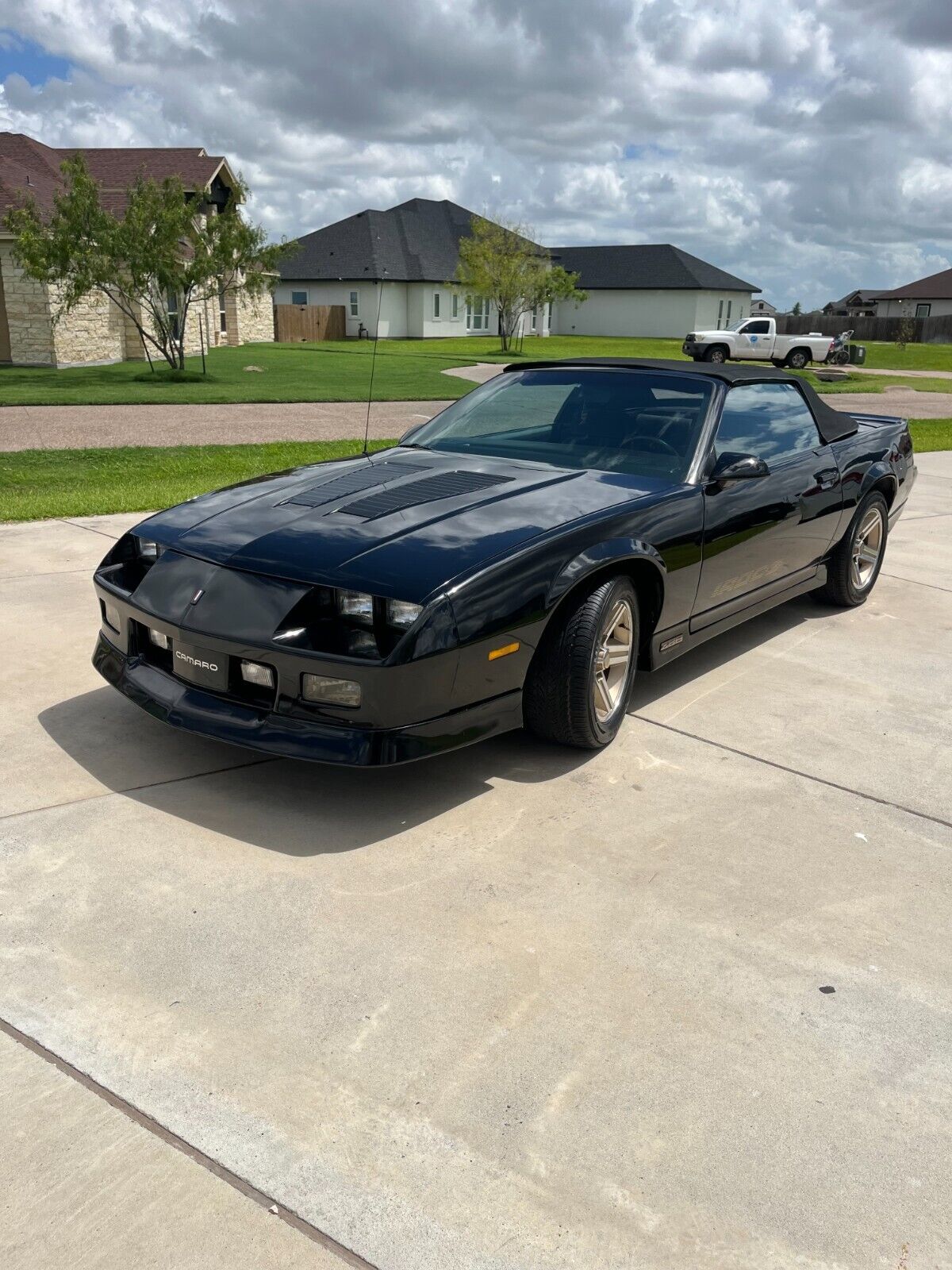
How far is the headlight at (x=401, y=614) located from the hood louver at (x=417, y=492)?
584 mm

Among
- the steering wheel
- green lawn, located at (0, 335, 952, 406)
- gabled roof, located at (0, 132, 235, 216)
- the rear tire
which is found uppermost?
gabled roof, located at (0, 132, 235, 216)

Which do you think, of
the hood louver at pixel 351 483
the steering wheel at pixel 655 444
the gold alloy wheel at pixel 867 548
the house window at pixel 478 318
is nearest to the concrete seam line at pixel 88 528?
the hood louver at pixel 351 483

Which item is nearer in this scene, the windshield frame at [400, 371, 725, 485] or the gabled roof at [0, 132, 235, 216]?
the windshield frame at [400, 371, 725, 485]

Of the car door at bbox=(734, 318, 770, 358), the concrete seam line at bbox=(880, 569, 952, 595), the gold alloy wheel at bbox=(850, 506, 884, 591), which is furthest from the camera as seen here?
the car door at bbox=(734, 318, 770, 358)

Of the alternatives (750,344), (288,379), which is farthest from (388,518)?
(750,344)

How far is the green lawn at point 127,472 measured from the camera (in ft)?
27.2

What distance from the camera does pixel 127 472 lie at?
34.2ft

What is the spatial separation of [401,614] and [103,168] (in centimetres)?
3563

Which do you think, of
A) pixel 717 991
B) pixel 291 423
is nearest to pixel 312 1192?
pixel 717 991

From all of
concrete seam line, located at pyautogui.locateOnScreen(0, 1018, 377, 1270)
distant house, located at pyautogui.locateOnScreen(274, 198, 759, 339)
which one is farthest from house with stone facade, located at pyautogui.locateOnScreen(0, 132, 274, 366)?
concrete seam line, located at pyautogui.locateOnScreen(0, 1018, 377, 1270)

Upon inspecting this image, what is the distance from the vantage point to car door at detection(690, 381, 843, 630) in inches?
183

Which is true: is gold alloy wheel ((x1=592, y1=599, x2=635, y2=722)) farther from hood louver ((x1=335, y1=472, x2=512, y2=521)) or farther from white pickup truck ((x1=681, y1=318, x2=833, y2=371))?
white pickup truck ((x1=681, y1=318, x2=833, y2=371))

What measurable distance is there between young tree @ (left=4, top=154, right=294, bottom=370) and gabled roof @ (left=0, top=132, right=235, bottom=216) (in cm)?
148

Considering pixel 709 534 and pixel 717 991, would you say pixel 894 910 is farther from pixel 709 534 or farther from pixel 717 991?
pixel 709 534
